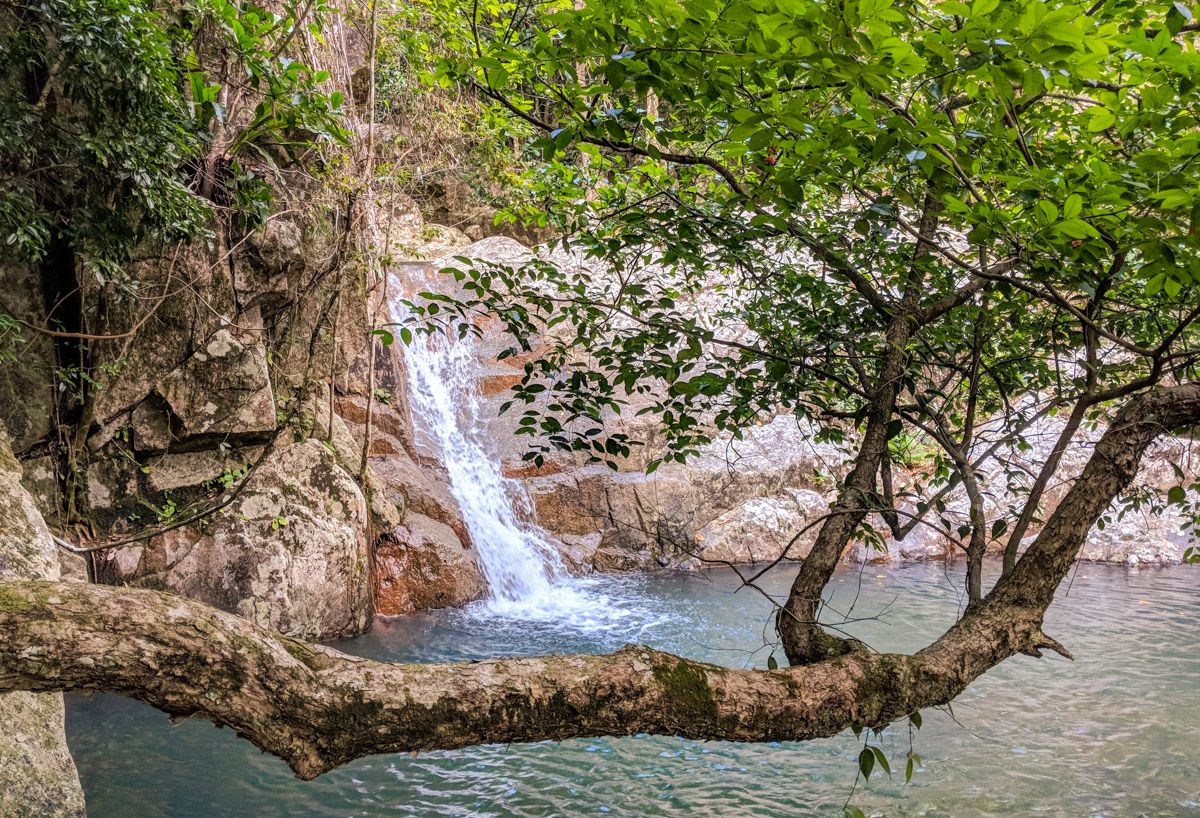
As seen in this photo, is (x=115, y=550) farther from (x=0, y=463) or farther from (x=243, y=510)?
(x=0, y=463)

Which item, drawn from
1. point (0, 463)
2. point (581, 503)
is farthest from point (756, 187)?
point (581, 503)

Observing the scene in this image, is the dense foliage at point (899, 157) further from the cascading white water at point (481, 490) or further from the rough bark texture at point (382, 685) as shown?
the cascading white water at point (481, 490)

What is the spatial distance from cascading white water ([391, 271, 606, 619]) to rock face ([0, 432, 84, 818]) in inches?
209

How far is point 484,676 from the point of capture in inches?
69.6

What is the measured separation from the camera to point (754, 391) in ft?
9.42

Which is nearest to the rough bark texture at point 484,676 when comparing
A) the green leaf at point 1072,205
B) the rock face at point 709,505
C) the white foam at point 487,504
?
the green leaf at point 1072,205

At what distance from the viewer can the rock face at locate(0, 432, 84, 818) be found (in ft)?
10.3

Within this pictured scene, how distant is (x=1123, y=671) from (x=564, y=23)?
741cm

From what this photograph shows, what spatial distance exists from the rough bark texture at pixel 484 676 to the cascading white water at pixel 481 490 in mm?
6534

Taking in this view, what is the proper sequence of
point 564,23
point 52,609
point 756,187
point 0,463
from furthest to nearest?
point 0,463 → point 756,187 → point 564,23 → point 52,609

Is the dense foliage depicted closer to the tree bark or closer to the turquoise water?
the tree bark

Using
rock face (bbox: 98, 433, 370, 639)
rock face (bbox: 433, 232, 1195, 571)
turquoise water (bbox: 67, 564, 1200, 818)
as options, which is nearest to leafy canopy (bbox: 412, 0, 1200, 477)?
turquoise water (bbox: 67, 564, 1200, 818)

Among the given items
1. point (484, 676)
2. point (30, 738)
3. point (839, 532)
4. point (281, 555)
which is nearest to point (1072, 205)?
point (839, 532)

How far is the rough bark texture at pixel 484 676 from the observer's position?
4.60 ft
